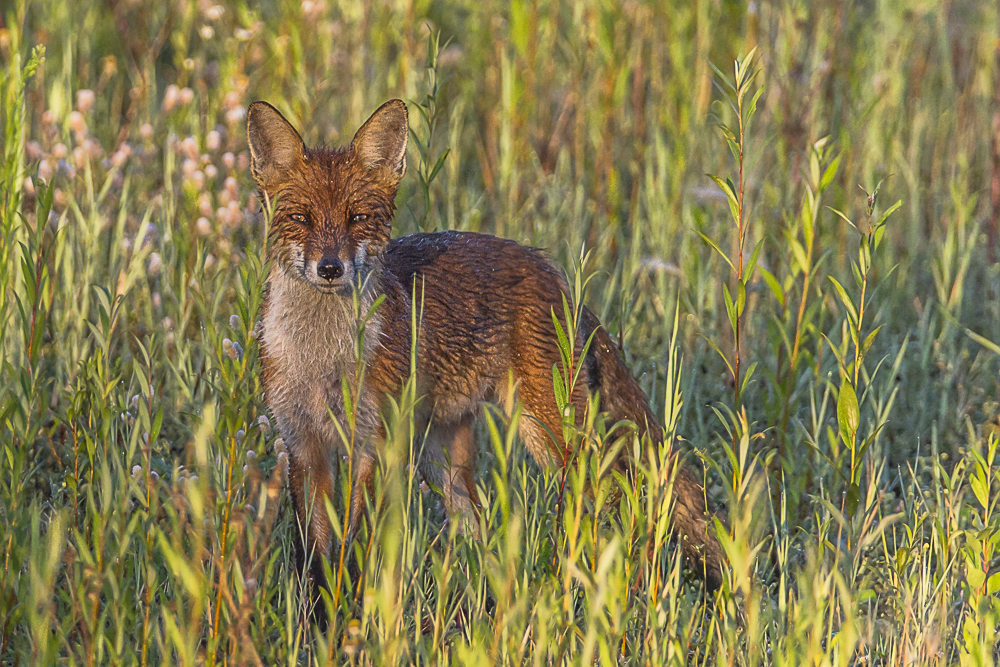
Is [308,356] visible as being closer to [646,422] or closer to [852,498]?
[646,422]

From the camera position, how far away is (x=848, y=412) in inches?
140

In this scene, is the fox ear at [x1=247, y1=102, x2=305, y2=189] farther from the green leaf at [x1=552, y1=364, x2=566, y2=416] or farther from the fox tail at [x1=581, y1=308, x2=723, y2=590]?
the green leaf at [x1=552, y1=364, x2=566, y2=416]

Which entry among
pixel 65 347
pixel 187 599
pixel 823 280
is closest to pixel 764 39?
pixel 823 280

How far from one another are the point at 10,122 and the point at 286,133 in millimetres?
954

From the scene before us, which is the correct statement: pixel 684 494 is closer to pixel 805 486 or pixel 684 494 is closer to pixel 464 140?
pixel 805 486

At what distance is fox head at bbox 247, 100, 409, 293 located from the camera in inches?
153

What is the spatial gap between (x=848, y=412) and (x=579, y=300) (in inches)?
39.4

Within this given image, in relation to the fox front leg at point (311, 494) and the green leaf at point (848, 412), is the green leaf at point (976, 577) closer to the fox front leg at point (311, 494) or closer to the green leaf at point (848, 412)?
the green leaf at point (848, 412)

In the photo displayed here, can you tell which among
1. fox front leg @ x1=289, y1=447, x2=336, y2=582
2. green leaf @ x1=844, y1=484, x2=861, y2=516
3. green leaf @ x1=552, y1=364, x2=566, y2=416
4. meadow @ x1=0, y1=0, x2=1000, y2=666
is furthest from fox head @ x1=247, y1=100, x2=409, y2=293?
green leaf @ x1=844, y1=484, x2=861, y2=516

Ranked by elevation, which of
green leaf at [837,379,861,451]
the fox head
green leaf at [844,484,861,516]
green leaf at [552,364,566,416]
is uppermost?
the fox head

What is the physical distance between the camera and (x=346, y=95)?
7.93m

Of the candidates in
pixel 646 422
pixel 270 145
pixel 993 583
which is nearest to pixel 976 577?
pixel 993 583

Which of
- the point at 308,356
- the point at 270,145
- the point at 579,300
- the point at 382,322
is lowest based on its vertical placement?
the point at 308,356

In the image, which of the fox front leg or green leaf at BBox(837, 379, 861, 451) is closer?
green leaf at BBox(837, 379, 861, 451)
